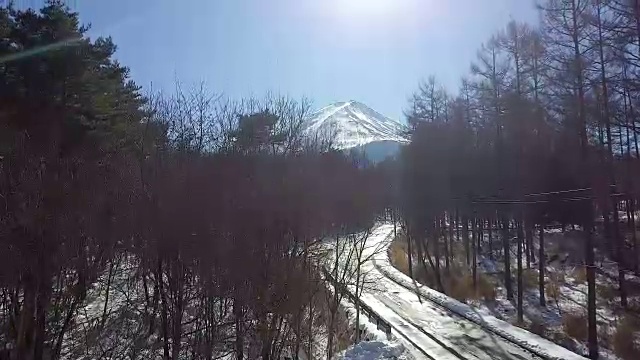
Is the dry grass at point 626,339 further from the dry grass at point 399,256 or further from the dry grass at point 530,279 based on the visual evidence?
the dry grass at point 399,256

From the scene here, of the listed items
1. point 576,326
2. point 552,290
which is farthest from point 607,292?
point 576,326

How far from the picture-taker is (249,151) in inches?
599

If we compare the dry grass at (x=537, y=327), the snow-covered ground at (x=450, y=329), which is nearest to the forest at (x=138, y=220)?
the snow-covered ground at (x=450, y=329)

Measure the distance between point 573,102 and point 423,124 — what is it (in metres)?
13.8

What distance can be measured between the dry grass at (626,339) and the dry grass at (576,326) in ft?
3.54

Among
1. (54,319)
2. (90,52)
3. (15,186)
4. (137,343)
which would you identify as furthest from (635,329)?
(90,52)

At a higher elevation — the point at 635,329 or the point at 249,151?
the point at 249,151

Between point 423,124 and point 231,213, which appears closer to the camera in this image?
point 231,213

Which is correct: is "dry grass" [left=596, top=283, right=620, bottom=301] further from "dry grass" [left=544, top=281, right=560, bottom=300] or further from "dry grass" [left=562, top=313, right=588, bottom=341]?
"dry grass" [left=562, top=313, right=588, bottom=341]

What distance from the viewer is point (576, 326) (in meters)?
19.3

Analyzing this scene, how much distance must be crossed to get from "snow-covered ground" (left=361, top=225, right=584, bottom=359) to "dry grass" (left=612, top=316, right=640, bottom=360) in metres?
2.29

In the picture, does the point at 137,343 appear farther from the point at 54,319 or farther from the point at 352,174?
the point at 352,174

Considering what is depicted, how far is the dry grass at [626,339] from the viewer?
52.6 ft

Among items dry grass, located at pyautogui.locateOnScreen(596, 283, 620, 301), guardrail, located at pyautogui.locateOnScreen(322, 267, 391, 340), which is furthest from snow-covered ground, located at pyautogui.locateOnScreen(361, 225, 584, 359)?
dry grass, located at pyautogui.locateOnScreen(596, 283, 620, 301)
